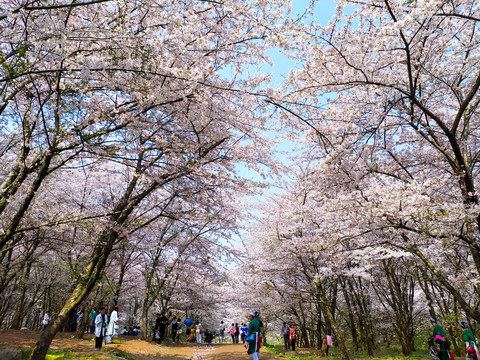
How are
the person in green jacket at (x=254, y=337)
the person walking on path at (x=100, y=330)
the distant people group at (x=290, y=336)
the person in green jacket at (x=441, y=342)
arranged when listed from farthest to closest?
the distant people group at (x=290, y=336)
the person walking on path at (x=100, y=330)
the person in green jacket at (x=441, y=342)
the person in green jacket at (x=254, y=337)

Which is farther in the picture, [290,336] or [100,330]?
[290,336]

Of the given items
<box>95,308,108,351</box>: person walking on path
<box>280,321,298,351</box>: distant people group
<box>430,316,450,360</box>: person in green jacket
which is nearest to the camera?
<box>430,316,450,360</box>: person in green jacket

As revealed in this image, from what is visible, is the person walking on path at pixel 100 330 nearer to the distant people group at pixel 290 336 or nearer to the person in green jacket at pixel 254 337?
the person in green jacket at pixel 254 337

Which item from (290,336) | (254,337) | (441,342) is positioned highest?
(254,337)

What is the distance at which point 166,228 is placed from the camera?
14.7 metres

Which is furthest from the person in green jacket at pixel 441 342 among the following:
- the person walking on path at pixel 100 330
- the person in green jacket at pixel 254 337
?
the person walking on path at pixel 100 330

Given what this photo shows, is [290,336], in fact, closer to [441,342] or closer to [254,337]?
[441,342]

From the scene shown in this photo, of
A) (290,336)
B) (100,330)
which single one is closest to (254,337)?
(100,330)

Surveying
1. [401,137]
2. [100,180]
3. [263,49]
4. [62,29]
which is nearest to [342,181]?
[401,137]

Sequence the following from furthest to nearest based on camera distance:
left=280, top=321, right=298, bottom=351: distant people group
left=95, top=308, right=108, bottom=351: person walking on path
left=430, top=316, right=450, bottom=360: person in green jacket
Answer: left=280, top=321, right=298, bottom=351: distant people group
left=95, top=308, right=108, bottom=351: person walking on path
left=430, top=316, right=450, bottom=360: person in green jacket

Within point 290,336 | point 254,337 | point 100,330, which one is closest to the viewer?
point 254,337

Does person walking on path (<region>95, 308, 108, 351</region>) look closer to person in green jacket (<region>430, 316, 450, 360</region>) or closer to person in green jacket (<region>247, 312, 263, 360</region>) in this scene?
person in green jacket (<region>247, 312, 263, 360</region>)

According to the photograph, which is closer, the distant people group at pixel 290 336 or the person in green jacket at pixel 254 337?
the person in green jacket at pixel 254 337

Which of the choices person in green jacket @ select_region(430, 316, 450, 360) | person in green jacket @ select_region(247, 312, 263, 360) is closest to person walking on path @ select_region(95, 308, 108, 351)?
person in green jacket @ select_region(247, 312, 263, 360)
